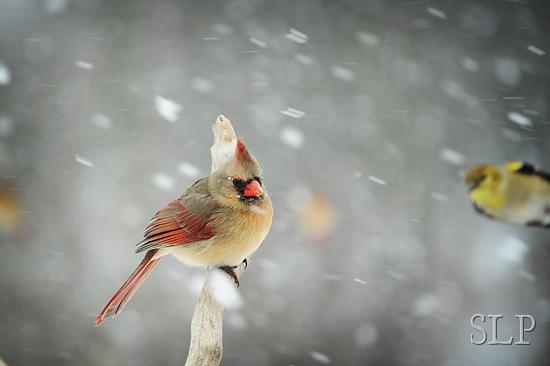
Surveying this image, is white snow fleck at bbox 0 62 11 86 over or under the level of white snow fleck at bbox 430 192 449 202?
over

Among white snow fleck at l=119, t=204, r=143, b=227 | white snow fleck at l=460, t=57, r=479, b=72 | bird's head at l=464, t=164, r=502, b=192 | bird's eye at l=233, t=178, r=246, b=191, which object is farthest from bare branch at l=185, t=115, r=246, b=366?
white snow fleck at l=460, t=57, r=479, b=72

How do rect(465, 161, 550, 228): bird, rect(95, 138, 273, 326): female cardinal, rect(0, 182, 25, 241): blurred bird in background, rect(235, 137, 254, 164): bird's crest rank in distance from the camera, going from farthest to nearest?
rect(0, 182, 25, 241): blurred bird in background, rect(95, 138, 273, 326): female cardinal, rect(235, 137, 254, 164): bird's crest, rect(465, 161, 550, 228): bird

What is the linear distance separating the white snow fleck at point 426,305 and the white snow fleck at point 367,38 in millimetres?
1023

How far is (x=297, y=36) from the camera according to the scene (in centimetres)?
244

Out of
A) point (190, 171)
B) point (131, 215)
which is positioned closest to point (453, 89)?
point (190, 171)

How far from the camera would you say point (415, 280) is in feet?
7.68

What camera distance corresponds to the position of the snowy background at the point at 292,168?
2.30 metres

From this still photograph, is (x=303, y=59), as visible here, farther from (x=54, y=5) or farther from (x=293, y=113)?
(x=54, y=5)

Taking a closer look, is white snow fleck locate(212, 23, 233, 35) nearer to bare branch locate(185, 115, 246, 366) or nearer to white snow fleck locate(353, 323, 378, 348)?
white snow fleck locate(353, 323, 378, 348)

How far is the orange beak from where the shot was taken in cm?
107

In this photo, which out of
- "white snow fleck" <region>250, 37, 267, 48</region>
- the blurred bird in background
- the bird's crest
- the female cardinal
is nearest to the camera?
the bird's crest

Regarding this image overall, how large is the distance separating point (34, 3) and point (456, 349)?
214 cm

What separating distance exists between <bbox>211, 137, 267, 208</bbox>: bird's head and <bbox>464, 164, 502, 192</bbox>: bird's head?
38cm

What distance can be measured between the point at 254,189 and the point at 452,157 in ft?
4.67
